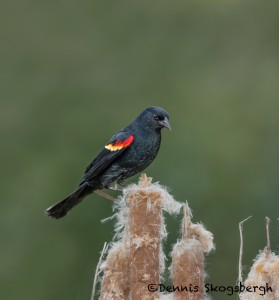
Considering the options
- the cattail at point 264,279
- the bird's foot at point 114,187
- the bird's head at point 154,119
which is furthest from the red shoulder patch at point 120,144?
the cattail at point 264,279

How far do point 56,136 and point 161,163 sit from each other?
3267 mm

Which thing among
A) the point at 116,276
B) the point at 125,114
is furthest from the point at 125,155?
the point at 125,114

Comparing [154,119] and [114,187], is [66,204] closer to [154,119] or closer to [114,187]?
[114,187]

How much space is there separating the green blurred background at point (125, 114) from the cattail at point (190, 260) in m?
7.96

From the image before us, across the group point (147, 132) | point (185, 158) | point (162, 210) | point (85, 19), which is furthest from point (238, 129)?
point (162, 210)

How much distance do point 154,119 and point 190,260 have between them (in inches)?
120

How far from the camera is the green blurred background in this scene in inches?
588

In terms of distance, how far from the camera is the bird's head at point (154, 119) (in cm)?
640

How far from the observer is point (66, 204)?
614 centimetres

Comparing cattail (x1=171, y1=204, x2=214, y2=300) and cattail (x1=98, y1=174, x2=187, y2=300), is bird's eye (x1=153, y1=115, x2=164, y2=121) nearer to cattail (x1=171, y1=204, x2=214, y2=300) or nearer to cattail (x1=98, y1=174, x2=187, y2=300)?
cattail (x1=98, y1=174, x2=187, y2=300)

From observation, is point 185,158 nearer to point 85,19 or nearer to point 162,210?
point 85,19

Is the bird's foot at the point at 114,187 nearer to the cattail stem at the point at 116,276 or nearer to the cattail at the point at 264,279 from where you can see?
the cattail stem at the point at 116,276

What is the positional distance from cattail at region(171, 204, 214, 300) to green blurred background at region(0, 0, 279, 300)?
796 cm

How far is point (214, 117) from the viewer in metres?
17.8
